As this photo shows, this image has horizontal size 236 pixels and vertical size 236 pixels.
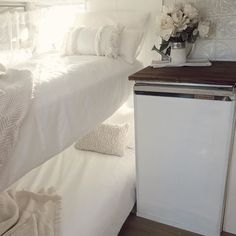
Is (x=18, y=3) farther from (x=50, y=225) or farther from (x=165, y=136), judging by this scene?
(x=50, y=225)

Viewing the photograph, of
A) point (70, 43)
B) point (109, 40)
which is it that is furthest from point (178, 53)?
point (70, 43)

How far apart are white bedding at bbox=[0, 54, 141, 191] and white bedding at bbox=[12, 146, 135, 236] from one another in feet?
1.13

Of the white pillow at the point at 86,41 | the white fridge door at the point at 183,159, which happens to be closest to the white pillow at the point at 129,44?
the white pillow at the point at 86,41

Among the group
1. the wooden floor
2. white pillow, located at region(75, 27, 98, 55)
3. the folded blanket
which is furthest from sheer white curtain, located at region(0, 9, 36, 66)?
the wooden floor

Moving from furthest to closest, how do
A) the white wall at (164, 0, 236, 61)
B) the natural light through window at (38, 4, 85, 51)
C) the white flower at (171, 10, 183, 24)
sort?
the natural light through window at (38, 4, 85, 51), the white wall at (164, 0, 236, 61), the white flower at (171, 10, 183, 24)

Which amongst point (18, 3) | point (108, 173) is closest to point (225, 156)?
point (108, 173)

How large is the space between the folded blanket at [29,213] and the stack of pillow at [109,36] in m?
1.01

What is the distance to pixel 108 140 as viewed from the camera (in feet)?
6.08

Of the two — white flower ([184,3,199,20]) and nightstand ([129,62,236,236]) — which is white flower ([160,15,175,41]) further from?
nightstand ([129,62,236,236])

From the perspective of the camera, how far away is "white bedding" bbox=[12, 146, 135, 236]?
1.30m

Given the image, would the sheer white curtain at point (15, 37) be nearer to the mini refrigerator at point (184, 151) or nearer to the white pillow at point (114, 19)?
the white pillow at point (114, 19)

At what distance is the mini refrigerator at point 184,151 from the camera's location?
4.24 ft

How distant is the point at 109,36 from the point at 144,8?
0.42 metres

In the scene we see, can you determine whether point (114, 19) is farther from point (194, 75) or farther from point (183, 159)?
point (183, 159)
